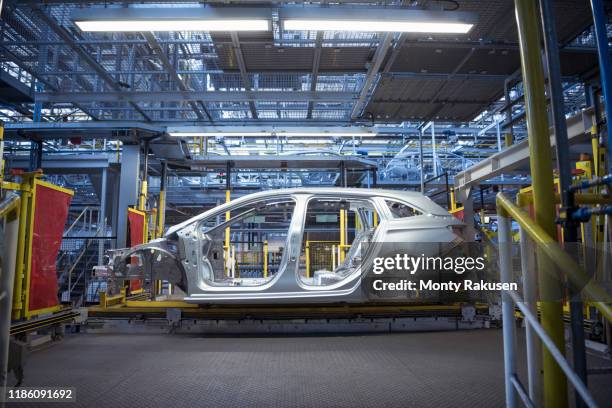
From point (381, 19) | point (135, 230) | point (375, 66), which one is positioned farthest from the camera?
point (135, 230)

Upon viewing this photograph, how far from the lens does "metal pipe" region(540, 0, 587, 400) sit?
4.75 feet

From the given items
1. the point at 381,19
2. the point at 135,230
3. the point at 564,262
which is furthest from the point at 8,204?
the point at 135,230

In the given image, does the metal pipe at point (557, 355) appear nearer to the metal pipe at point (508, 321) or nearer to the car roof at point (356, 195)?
the metal pipe at point (508, 321)

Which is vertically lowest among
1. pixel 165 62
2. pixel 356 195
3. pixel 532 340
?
pixel 532 340

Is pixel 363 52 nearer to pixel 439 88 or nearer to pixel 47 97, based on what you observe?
pixel 439 88

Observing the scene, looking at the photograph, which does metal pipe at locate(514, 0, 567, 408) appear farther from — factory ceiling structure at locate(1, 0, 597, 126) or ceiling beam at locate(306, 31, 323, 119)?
ceiling beam at locate(306, 31, 323, 119)

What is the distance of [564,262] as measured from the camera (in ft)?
4.01

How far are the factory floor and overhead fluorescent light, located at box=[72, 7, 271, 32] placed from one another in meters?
3.58

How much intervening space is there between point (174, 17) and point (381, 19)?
2.36m

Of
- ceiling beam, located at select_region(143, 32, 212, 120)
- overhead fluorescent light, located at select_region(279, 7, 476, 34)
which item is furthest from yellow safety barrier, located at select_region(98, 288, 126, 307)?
overhead fluorescent light, located at select_region(279, 7, 476, 34)

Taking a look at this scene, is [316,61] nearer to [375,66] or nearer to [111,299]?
[375,66]

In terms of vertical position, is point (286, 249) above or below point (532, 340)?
above

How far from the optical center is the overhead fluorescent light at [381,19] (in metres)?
4.05

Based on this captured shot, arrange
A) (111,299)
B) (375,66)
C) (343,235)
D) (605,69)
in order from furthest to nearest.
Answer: (343,235), (375,66), (111,299), (605,69)
